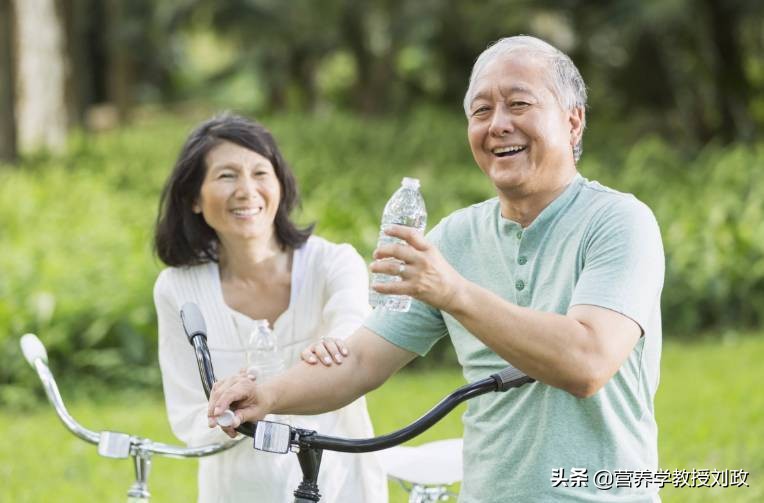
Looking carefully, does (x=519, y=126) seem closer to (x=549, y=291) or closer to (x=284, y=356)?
(x=549, y=291)

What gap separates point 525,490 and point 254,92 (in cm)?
4386

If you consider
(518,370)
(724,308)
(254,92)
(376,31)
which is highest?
(254,92)

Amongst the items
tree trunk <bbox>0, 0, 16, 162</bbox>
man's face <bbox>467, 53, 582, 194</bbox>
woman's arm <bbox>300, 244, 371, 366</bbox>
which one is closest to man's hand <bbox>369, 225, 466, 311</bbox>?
man's face <bbox>467, 53, 582, 194</bbox>

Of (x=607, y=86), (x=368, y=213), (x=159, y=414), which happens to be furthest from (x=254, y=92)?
(x=159, y=414)

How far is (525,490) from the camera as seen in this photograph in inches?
94.3

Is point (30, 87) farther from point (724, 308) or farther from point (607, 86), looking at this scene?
point (607, 86)

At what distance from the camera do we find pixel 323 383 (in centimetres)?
264

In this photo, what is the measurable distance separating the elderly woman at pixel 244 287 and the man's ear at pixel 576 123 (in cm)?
99

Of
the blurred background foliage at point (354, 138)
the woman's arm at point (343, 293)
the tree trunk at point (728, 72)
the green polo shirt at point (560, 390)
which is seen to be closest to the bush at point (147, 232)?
the blurred background foliage at point (354, 138)

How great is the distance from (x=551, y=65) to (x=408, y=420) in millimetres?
4854

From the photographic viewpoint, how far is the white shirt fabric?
3.34 meters

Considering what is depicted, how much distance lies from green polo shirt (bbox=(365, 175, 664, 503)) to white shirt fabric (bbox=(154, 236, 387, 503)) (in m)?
0.83

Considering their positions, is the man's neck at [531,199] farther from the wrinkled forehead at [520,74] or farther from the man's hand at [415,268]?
the man's hand at [415,268]

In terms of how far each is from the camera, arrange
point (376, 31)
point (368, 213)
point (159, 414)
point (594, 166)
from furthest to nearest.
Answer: point (376, 31)
point (594, 166)
point (368, 213)
point (159, 414)
